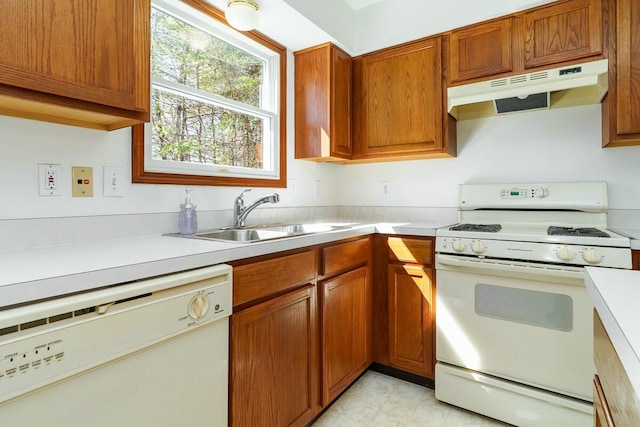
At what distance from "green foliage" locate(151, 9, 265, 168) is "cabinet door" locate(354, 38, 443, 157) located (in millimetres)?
770

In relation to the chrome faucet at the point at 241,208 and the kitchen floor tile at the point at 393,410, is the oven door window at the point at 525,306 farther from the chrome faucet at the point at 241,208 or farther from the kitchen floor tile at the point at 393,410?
the chrome faucet at the point at 241,208

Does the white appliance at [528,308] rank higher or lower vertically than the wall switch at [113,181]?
lower

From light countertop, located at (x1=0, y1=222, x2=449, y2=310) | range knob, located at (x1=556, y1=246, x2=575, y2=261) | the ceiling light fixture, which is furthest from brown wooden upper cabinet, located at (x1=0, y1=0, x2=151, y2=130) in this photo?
range knob, located at (x1=556, y1=246, x2=575, y2=261)

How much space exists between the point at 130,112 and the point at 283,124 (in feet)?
3.98

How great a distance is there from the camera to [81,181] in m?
1.28

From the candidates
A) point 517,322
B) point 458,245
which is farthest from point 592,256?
point 458,245

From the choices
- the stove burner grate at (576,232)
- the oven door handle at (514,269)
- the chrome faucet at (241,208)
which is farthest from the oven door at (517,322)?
the chrome faucet at (241,208)

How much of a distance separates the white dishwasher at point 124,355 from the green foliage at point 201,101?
920 millimetres

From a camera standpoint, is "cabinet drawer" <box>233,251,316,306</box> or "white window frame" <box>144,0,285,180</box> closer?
"cabinet drawer" <box>233,251,316,306</box>

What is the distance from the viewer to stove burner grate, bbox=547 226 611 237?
1562 mm

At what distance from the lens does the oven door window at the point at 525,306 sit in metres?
1.53

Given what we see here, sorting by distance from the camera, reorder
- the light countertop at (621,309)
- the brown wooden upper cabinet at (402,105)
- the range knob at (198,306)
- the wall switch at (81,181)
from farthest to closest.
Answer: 1. the brown wooden upper cabinet at (402,105)
2. the wall switch at (81,181)
3. the range knob at (198,306)
4. the light countertop at (621,309)

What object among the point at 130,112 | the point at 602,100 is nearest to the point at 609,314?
the point at 130,112

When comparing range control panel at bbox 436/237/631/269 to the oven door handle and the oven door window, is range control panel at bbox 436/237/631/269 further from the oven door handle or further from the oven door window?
the oven door window
